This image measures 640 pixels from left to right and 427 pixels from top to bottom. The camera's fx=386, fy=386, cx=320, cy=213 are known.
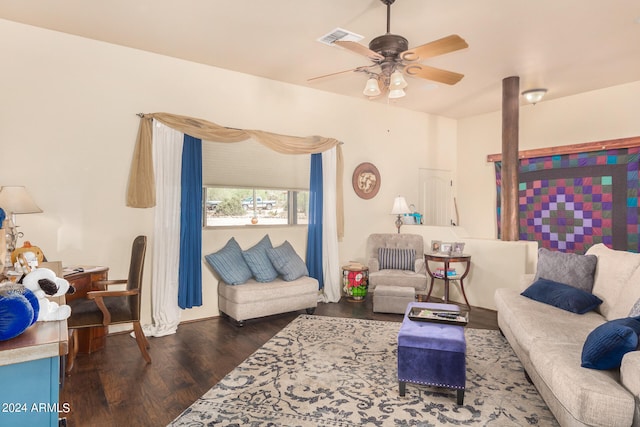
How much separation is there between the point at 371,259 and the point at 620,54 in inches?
142

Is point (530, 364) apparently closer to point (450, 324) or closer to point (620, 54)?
point (450, 324)

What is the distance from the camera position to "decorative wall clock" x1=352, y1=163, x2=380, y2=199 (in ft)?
19.1

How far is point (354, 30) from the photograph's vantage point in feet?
11.7

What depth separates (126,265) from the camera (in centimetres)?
Result: 399

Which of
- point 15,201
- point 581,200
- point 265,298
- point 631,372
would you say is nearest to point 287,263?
point 265,298

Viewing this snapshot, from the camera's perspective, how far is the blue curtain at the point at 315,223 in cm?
524

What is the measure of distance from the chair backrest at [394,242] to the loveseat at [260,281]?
1.22 m

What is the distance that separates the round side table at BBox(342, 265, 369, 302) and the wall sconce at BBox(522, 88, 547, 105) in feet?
10.6

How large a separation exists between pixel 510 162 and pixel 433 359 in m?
3.28

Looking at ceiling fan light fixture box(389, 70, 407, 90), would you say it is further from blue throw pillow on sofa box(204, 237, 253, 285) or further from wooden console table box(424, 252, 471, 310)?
blue throw pillow on sofa box(204, 237, 253, 285)

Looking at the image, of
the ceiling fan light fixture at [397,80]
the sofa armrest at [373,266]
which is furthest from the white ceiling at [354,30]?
the sofa armrest at [373,266]

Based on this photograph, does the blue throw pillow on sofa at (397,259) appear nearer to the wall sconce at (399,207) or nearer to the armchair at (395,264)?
the armchair at (395,264)

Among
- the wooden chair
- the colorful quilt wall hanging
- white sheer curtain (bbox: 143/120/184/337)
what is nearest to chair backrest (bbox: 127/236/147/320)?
the wooden chair

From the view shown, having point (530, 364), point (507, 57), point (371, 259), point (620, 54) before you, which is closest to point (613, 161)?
point (620, 54)
